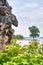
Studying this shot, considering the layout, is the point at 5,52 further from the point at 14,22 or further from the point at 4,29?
the point at 14,22

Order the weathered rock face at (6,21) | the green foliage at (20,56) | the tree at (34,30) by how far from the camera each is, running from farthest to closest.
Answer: the tree at (34,30) → the weathered rock face at (6,21) → the green foliage at (20,56)

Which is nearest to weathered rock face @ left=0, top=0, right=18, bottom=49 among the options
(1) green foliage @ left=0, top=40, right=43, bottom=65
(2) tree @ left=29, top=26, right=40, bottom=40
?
(2) tree @ left=29, top=26, right=40, bottom=40

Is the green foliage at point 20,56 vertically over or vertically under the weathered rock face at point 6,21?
under

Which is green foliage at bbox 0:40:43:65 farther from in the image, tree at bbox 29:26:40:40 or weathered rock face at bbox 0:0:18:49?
tree at bbox 29:26:40:40

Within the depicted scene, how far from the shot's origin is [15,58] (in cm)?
260

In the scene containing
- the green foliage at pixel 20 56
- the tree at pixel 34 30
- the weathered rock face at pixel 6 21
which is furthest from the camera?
the tree at pixel 34 30

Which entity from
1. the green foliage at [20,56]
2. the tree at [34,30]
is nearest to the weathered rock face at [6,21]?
the tree at [34,30]

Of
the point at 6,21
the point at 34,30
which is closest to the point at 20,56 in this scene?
the point at 6,21

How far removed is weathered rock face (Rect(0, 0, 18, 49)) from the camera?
4728 mm

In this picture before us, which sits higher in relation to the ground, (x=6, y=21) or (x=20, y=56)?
(x=6, y=21)

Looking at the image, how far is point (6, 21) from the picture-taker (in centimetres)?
477

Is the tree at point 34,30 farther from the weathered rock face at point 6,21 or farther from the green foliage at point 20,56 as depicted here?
the green foliage at point 20,56

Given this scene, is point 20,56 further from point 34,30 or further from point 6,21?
point 34,30

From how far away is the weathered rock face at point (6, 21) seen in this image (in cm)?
473
